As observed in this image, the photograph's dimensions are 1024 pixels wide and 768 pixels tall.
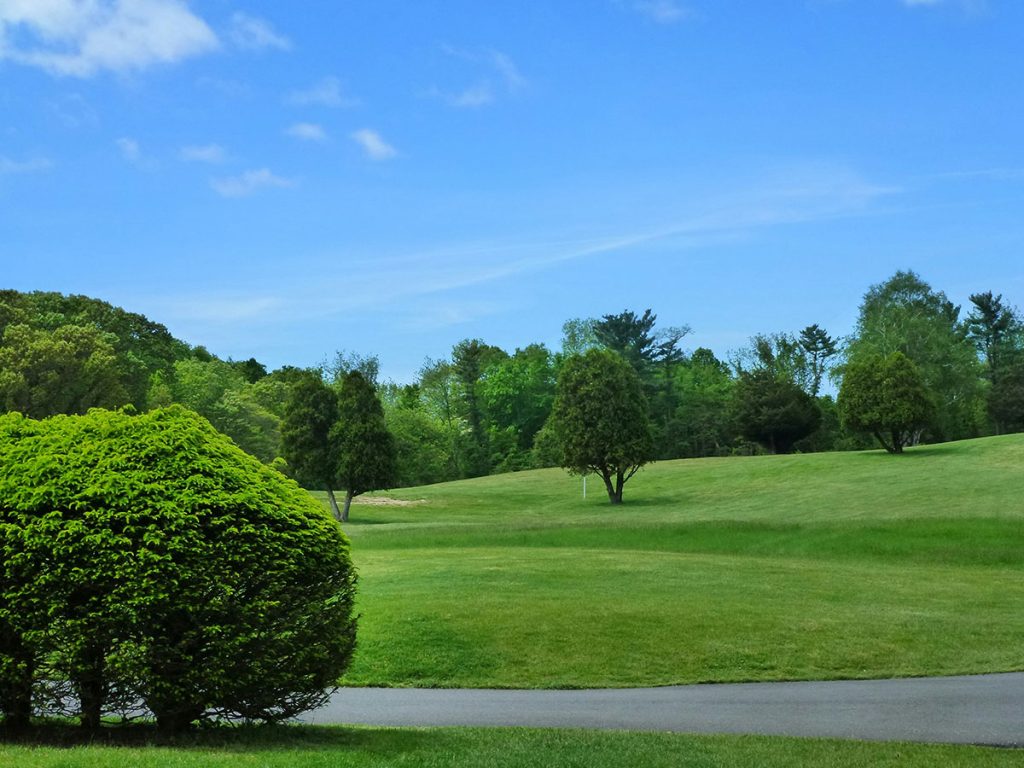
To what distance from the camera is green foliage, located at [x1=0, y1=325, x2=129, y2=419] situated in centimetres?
6725

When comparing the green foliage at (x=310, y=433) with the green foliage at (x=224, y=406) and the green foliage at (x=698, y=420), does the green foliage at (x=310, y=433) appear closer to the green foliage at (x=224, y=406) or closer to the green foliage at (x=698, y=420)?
the green foliage at (x=224, y=406)

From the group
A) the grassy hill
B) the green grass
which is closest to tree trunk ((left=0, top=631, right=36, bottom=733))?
the green grass

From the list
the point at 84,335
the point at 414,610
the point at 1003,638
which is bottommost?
the point at 1003,638

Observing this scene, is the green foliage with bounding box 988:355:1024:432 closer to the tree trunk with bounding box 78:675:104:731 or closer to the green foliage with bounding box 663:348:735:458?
the green foliage with bounding box 663:348:735:458

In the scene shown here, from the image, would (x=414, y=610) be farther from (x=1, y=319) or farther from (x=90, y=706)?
(x=1, y=319)

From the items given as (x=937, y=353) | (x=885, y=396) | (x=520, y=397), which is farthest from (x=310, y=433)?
(x=937, y=353)

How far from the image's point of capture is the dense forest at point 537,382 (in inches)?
2793

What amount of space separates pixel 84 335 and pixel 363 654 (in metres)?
61.9

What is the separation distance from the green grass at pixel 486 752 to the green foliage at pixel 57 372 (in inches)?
2507

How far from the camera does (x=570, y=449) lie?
61062 millimetres

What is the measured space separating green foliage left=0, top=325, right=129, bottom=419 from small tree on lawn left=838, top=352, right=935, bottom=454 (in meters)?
49.1

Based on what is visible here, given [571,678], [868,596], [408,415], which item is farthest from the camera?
[408,415]

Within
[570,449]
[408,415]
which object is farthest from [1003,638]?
[408,415]

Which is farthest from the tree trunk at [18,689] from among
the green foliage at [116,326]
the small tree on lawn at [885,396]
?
the green foliage at [116,326]
